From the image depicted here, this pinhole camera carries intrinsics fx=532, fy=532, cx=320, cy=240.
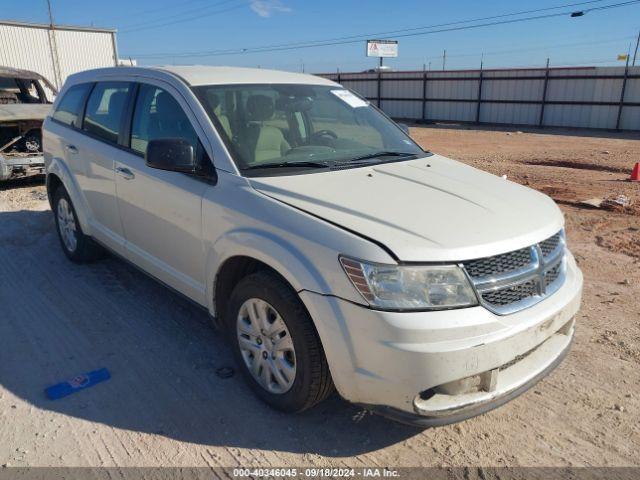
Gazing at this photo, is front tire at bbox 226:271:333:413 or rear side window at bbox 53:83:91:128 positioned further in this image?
rear side window at bbox 53:83:91:128

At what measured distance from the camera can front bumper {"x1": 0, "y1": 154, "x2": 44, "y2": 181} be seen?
8.14m

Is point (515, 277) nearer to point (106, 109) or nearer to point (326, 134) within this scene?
point (326, 134)

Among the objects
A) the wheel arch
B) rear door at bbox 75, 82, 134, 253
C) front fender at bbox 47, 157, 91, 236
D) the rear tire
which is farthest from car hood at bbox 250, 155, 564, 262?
the rear tire

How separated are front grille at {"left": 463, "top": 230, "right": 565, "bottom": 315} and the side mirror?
1689 mm

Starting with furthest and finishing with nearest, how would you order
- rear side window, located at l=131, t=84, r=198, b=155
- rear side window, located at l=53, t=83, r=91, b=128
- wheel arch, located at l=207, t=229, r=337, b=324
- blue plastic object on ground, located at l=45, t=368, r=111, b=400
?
rear side window, located at l=53, t=83, r=91, b=128
rear side window, located at l=131, t=84, r=198, b=155
blue plastic object on ground, located at l=45, t=368, r=111, b=400
wheel arch, located at l=207, t=229, r=337, b=324

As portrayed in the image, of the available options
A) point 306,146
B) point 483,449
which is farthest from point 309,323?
point 306,146

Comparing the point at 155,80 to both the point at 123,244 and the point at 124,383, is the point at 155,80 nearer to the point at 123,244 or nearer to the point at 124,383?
the point at 123,244

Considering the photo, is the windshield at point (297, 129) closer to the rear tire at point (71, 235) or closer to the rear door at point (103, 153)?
the rear door at point (103, 153)

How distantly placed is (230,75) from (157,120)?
61 centimetres

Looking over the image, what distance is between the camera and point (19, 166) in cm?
832

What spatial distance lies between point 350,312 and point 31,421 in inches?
76.3

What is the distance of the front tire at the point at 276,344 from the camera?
103 inches

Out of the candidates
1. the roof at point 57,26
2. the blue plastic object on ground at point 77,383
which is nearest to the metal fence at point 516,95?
the roof at point 57,26

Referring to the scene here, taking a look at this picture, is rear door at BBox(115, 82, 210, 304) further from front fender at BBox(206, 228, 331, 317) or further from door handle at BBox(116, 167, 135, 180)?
front fender at BBox(206, 228, 331, 317)
